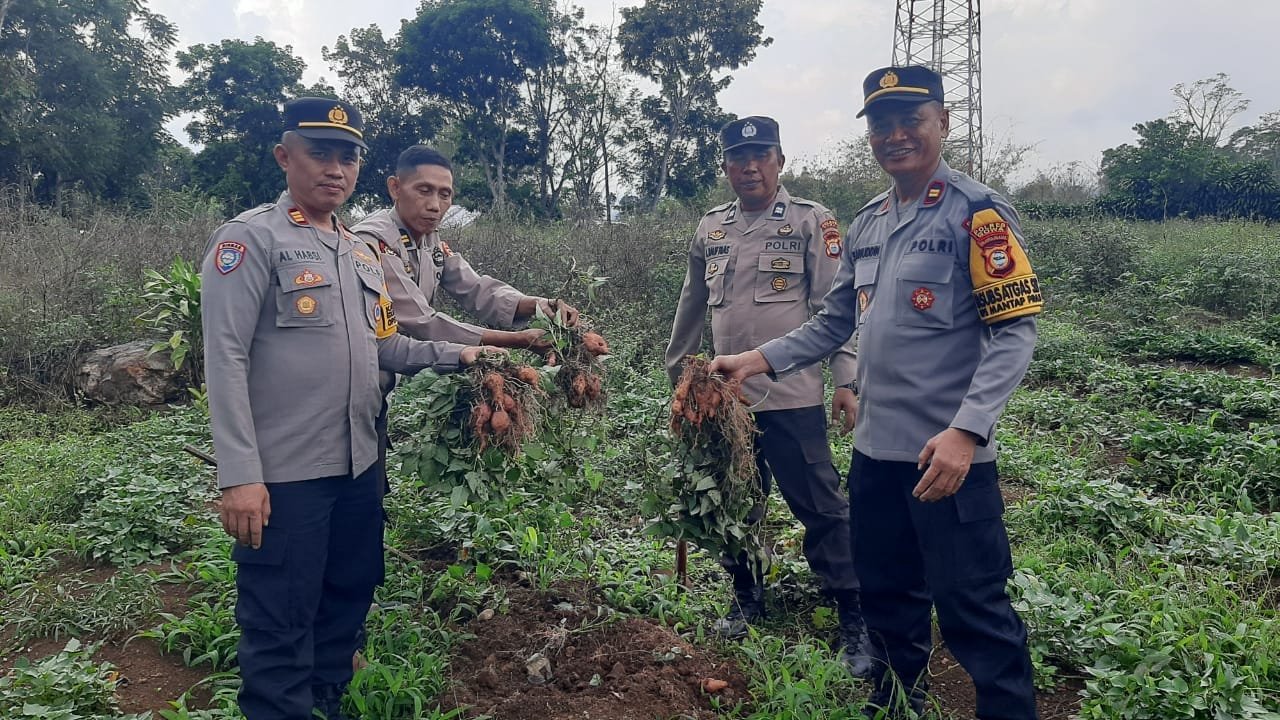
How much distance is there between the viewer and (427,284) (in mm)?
3244

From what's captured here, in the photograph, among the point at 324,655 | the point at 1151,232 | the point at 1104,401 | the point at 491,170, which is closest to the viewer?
the point at 324,655

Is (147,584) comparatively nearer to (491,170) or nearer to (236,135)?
(491,170)

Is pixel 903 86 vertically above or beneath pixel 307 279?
above

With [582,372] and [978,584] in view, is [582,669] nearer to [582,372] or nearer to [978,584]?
[582,372]

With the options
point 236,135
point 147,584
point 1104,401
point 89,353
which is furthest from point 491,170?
point 147,584

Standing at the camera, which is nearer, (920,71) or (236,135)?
(920,71)

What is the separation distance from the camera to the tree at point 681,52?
17.7 metres

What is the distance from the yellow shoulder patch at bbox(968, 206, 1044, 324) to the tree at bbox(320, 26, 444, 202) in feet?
60.9

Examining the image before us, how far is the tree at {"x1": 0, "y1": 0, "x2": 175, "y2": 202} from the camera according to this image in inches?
634

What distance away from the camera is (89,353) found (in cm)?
686

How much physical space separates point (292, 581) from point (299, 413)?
48 cm

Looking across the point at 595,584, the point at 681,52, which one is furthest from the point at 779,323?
the point at 681,52

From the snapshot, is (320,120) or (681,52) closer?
(320,120)

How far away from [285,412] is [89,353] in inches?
239
